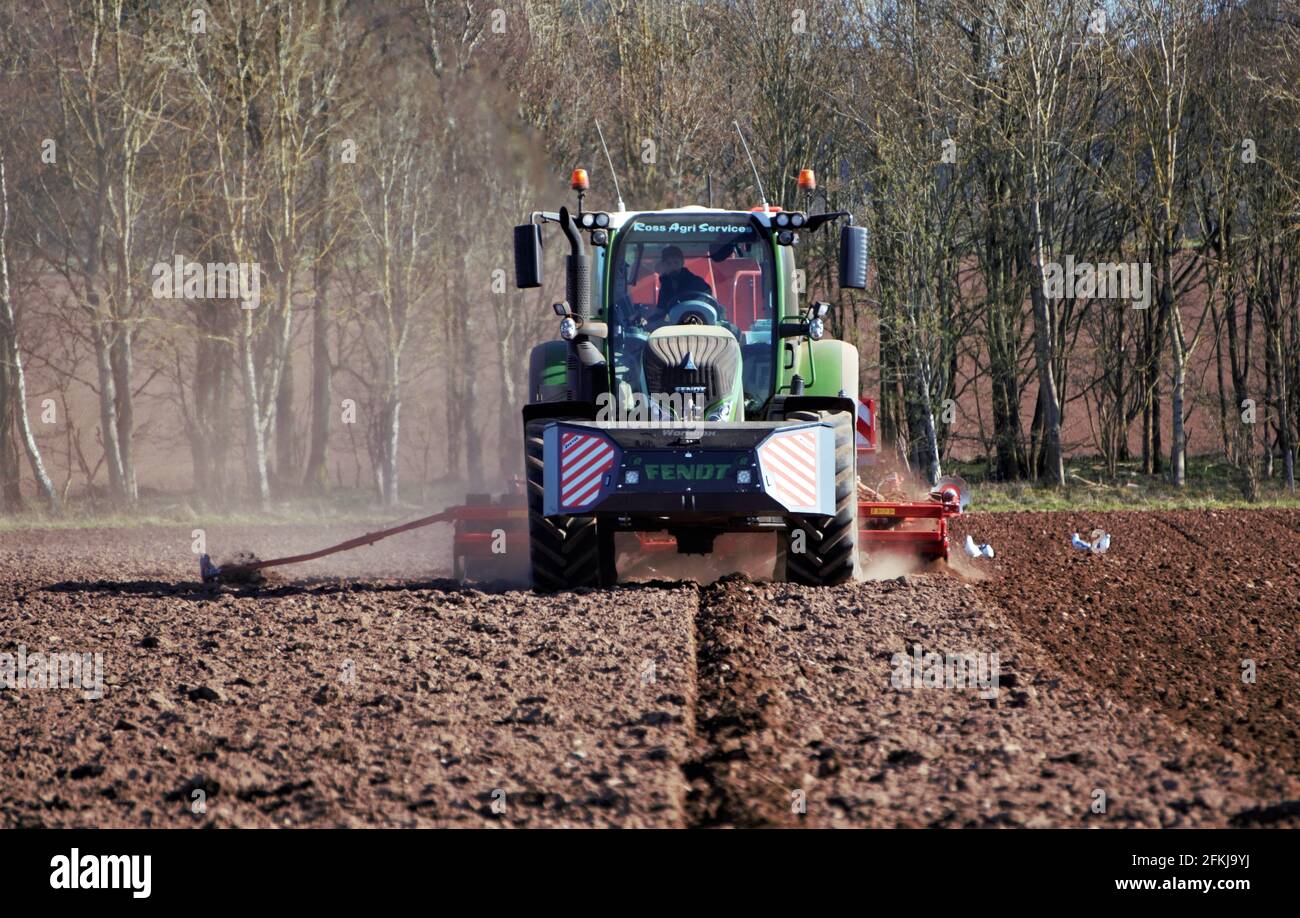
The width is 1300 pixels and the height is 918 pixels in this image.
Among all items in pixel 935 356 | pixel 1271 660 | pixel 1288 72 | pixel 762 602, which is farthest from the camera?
pixel 935 356

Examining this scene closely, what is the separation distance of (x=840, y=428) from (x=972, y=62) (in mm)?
16616

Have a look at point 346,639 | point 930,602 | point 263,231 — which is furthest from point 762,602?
point 263,231

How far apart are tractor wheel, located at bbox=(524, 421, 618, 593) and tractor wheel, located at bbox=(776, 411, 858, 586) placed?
4.85 feet

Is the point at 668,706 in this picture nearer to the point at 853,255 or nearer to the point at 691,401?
the point at 691,401

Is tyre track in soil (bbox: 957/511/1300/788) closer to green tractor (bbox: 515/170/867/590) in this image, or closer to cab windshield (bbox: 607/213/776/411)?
green tractor (bbox: 515/170/867/590)

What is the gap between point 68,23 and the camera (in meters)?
24.7

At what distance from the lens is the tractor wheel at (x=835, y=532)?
10.9 metres

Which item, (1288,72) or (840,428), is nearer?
(840,428)

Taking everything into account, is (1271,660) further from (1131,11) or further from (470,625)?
(1131,11)

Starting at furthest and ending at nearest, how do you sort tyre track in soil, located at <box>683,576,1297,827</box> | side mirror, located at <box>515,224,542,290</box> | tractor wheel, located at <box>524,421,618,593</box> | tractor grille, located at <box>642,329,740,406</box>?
tractor wheel, located at <box>524,421,618,593</box> → tractor grille, located at <box>642,329,740,406</box> → side mirror, located at <box>515,224,542,290</box> → tyre track in soil, located at <box>683,576,1297,827</box>

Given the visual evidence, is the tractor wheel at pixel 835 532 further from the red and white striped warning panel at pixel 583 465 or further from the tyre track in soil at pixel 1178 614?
the red and white striped warning panel at pixel 583 465

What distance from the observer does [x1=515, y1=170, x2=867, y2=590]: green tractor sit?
10156mm

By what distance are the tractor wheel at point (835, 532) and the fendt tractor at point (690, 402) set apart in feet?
0.05

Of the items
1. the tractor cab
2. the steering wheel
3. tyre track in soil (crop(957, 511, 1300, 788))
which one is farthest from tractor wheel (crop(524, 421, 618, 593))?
tyre track in soil (crop(957, 511, 1300, 788))
